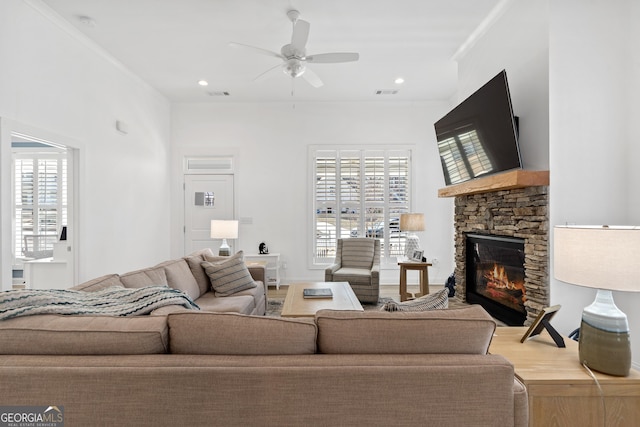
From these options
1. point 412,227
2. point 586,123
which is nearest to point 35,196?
point 412,227

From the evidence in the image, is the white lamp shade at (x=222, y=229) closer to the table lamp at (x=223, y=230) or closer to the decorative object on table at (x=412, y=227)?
the table lamp at (x=223, y=230)

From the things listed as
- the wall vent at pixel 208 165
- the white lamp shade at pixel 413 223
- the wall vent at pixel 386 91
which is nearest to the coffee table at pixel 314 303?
the white lamp shade at pixel 413 223

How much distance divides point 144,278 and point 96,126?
2289 mm

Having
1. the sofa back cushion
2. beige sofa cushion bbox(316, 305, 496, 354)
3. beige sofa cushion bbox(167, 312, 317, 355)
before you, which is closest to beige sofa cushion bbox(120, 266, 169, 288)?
beige sofa cushion bbox(167, 312, 317, 355)

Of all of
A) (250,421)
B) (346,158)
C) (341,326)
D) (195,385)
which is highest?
(346,158)

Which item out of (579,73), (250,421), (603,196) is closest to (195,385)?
(250,421)

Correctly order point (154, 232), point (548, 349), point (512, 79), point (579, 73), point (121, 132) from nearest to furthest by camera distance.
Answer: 1. point (548, 349)
2. point (579, 73)
3. point (512, 79)
4. point (121, 132)
5. point (154, 232)

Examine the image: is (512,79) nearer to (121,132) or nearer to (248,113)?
(248,113)

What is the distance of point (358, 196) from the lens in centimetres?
564

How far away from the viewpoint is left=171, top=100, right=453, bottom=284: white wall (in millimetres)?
5582

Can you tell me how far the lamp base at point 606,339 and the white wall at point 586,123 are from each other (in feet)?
4.07

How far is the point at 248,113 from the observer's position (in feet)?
18.5

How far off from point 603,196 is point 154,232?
537cm

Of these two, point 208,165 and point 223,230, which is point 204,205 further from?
point 223,230
